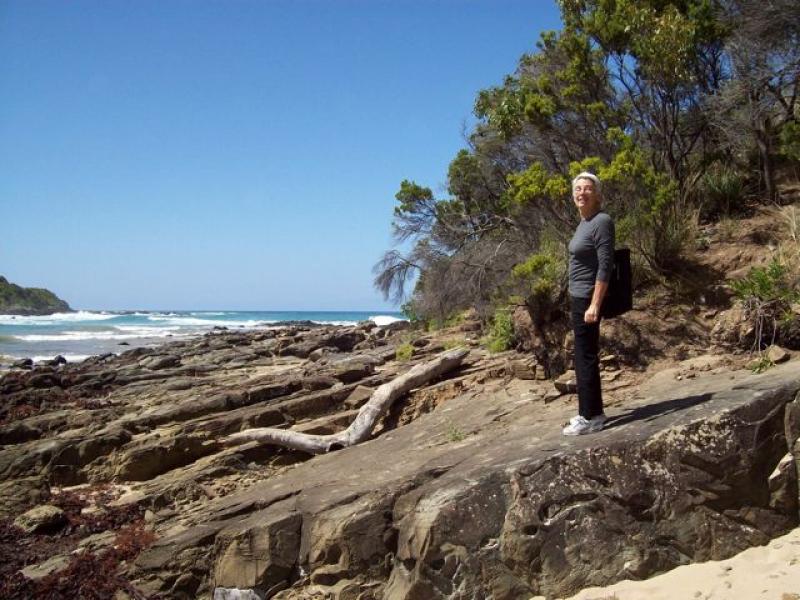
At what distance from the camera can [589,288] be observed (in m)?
4.99

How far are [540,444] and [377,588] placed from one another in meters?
1.70

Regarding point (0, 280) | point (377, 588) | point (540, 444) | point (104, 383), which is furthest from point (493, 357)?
point (0, 280)

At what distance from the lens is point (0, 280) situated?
3130 inches

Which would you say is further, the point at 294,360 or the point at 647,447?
the point at 294,360

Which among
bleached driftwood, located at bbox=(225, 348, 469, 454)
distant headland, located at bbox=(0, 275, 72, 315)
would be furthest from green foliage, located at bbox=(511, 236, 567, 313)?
distant headland, located at bbox=(0, 275, 72, 315)

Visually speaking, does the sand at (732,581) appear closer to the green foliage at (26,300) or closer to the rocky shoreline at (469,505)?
the rocky shoreline at (469,505)

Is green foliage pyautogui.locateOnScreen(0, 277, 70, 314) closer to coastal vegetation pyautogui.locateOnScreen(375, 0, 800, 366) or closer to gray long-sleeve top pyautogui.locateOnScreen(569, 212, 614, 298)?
coastal vegetation pyautogui.locateOnScreen(375, 0, 800, 366)

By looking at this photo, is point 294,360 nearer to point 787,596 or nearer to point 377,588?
point 377,588

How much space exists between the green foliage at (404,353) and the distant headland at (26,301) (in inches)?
2950

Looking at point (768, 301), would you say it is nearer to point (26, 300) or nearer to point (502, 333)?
point (502, 333)

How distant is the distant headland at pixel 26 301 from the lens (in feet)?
247

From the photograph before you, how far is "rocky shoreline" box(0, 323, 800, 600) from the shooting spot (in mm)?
4391

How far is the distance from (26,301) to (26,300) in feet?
1.05

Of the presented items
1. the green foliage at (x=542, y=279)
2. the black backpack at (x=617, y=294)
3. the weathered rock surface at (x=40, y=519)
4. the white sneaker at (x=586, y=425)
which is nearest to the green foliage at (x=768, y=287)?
the green foliage at (x=542, y=279)
